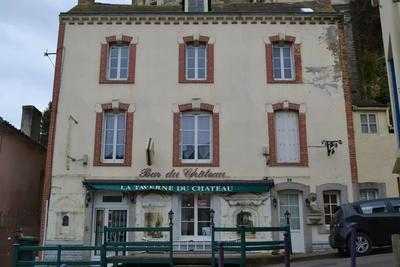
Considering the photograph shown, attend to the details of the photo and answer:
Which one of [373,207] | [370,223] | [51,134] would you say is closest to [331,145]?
[373,207]

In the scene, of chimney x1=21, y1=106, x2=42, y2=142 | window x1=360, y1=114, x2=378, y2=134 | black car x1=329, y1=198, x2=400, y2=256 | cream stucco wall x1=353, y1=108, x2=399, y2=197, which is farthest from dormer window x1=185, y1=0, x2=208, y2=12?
black car x1=329, y1=198, x2=400, y2=256

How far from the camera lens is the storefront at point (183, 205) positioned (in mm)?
20141

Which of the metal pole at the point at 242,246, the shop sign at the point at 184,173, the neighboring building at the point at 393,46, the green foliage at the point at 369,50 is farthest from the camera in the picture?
the green foliage at the point at 369,50

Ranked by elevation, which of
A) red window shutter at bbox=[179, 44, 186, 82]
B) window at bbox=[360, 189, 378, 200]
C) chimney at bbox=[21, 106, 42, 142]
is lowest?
window at bbox=[360, 189, 378, 200]

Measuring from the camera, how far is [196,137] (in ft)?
69.5

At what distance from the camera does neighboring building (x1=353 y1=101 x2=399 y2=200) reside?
68.5ft

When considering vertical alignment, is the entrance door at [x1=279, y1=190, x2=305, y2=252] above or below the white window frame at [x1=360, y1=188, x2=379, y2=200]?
below

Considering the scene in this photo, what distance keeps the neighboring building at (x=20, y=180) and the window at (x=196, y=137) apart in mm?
7540

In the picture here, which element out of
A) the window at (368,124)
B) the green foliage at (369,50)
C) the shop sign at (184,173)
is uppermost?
the green foliage at (369,50)

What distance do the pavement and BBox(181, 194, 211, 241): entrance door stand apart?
4.80 m

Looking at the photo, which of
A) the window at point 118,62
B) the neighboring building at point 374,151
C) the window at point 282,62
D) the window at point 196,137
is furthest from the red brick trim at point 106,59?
the neighboring building at point 374,151

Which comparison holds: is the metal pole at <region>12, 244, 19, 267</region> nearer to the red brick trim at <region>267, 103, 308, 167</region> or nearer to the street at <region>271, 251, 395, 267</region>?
the street at <region>271, 251, 395, 267</region>

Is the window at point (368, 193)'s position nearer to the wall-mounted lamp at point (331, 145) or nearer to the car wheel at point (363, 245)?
the wall-mounted lamp at point (331, 145)

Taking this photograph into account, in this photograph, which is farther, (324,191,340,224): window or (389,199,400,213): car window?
(324,191,340,224): window
